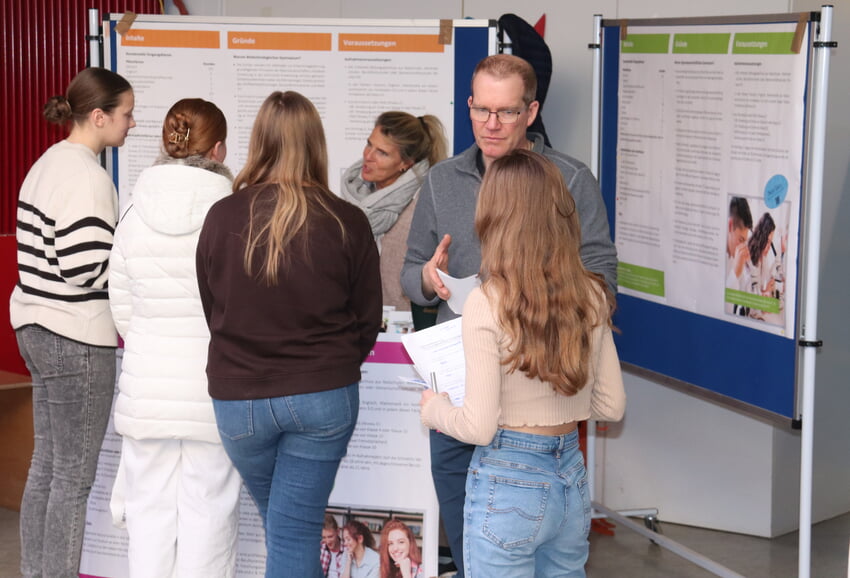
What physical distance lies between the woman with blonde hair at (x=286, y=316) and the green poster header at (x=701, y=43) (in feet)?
4.62

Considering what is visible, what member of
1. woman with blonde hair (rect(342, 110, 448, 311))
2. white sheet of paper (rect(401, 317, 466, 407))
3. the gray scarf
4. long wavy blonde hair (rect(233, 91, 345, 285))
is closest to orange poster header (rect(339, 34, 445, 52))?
woman with blonde hair (rect(342, 110, 448, 311))

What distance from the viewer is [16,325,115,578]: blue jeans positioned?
288cm

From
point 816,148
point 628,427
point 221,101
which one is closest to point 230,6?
point 221,101

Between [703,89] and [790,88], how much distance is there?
0.38 m

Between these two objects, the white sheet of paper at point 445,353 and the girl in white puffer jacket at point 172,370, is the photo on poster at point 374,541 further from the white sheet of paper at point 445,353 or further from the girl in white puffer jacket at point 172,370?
the white sheet of paper at point 445,353

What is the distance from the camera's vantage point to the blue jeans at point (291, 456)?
2.38m

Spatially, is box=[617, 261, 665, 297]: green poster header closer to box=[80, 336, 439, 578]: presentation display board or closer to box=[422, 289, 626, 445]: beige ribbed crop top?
box=[80, 336, 439, 578]: presentation display board

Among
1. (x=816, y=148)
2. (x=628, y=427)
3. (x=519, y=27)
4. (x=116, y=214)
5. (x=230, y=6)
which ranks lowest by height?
(x=628, y=427)

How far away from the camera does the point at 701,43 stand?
323 centimetres

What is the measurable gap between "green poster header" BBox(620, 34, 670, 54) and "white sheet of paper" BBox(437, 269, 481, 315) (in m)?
1.43

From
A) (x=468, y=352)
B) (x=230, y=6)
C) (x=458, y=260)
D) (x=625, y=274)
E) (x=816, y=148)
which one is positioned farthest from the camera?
(x=230, y=6)

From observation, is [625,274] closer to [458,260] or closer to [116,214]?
[458,260]

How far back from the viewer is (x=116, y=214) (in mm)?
2902

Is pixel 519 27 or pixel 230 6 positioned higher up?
pixel 230 6
